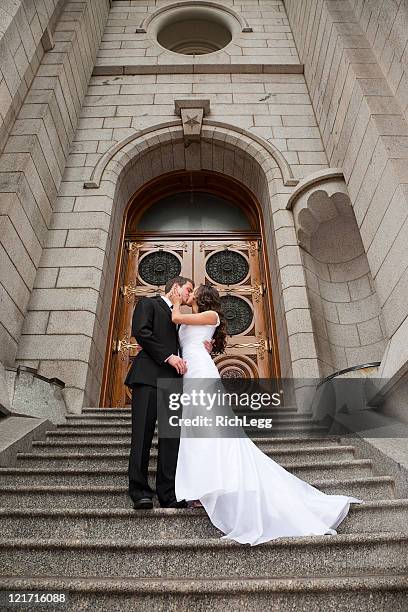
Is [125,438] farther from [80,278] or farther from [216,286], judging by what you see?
[216,286]

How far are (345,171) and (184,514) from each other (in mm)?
5537

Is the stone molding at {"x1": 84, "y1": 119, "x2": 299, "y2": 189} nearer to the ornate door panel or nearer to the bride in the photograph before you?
the ornate door panel

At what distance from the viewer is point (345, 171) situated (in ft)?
20.7

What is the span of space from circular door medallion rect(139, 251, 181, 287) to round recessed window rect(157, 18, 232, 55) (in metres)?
6.27

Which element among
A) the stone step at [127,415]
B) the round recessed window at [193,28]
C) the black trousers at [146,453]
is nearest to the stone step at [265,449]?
the stone step at [127,415]

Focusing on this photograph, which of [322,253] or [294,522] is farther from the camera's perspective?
[322,253]

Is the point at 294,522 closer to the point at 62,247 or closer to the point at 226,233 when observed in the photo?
the point at 62,247

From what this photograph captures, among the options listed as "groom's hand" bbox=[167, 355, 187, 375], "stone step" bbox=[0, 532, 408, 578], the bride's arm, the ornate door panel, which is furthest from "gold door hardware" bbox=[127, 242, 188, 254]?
"stone step" bbox=[0, 532, 408, 578]

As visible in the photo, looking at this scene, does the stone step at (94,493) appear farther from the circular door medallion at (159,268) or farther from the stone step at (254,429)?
the circular door medallion at (159,268)

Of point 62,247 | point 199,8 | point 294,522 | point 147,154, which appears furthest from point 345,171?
point 199,8

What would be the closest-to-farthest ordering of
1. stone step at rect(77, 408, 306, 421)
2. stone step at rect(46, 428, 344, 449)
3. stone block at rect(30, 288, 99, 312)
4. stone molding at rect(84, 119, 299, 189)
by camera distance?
stone step at rect(46, 428, 344, 449)
stone step at rect(77, 408, 306, 421)
stone block at rect(30, 288, 99, 312)
stone molding at rect(84, 119, 299, 189)

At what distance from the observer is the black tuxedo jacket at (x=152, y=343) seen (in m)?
2.70

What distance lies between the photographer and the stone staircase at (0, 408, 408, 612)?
1.83 meters

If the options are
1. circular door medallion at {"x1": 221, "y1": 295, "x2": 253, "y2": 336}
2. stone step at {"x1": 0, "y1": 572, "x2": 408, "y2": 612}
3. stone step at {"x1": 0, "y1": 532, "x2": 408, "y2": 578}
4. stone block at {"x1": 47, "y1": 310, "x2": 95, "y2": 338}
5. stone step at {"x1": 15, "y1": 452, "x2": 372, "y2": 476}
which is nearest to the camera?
stone step at {"x1": 0, "y1": 572, "x2": 408, "y2": 612}
